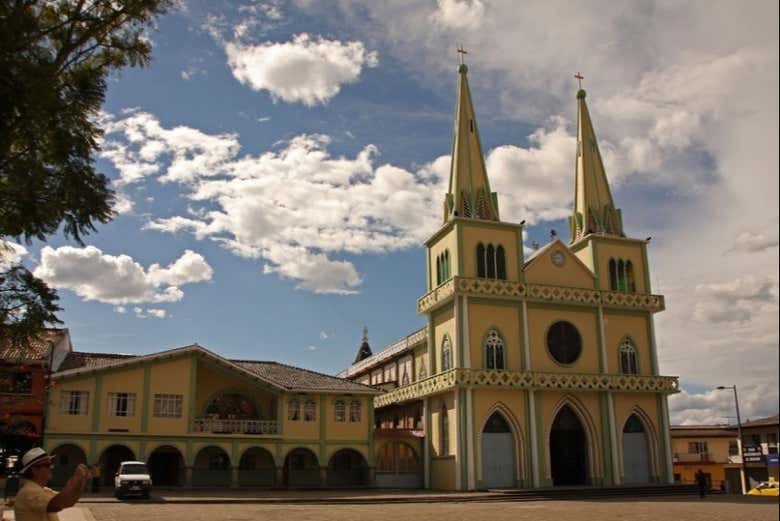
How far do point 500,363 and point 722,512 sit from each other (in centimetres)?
1641

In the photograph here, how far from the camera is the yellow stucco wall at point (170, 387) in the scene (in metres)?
37.9

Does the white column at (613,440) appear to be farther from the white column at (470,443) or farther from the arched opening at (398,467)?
the arched opening at (398,467)

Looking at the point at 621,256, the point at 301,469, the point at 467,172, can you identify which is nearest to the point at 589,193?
the point at 621,256

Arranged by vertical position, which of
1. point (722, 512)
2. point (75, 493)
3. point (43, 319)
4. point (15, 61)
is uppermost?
point (15, 61)

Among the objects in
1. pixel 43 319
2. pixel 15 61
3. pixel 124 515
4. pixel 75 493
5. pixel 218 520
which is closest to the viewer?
pixel 75 493

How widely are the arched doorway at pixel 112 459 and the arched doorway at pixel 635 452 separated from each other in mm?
25826

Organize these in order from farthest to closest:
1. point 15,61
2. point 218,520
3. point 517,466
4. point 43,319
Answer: point 517,466 < point 218,520 < point 43,319 < point 15,61

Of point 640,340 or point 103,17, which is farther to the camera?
point 640,340

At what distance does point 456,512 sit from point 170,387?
62.8 feet

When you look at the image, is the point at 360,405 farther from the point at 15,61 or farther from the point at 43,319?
the point at 15,61

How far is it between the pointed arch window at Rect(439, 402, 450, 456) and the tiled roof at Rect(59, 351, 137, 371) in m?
16.1

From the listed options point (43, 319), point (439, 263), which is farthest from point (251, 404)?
point (43, 319)

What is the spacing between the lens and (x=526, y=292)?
40.8 metres

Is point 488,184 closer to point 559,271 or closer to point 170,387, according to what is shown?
point 559,271
